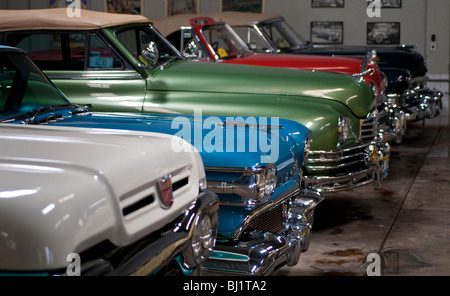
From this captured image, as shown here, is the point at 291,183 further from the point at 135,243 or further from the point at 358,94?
the point at 358,94

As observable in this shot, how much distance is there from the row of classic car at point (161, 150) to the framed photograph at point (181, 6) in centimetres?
664

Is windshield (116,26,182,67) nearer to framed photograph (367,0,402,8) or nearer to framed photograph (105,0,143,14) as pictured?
→ framed photograph (105,0,143,14)

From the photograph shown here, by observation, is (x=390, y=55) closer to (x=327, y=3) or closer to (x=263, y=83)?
(x=327, y=3)

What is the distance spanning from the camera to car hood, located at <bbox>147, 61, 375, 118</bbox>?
5953 millimetres

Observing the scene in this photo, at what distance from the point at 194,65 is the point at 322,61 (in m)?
2.60

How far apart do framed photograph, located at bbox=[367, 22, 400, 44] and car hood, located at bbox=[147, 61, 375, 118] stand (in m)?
7.87

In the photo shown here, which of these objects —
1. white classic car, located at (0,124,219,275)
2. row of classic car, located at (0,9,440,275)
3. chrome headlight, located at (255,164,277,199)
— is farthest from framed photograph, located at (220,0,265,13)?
white classic car, located at (0,124,219,275)

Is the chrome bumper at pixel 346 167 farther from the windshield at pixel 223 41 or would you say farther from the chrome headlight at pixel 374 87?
the windshield at pixel 223 41

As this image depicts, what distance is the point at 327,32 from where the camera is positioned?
14625 mm

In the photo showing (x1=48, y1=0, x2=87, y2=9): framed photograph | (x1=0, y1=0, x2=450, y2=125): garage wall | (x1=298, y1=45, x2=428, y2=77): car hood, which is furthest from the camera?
(x1=48, y1=0, x2=87, y2=9): framed photograph

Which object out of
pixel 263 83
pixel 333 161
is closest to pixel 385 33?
pixel 263 83
